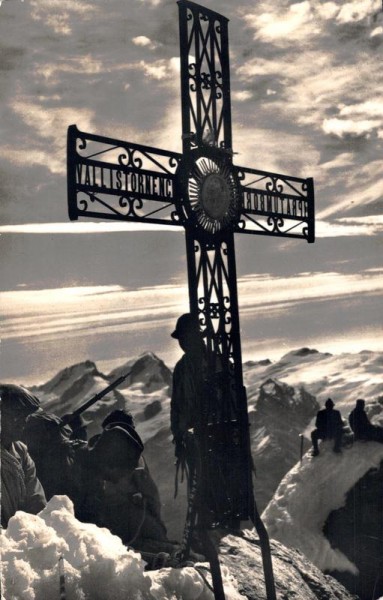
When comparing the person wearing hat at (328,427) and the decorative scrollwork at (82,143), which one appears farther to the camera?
the person wearing hat at (328,427)

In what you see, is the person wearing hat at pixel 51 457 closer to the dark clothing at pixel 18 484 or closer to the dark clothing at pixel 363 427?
the dark clothing at pixel 18 484

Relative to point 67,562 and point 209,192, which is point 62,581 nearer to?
point 67,562

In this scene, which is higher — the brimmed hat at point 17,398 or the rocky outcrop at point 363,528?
the brimmed hat at point 17,398

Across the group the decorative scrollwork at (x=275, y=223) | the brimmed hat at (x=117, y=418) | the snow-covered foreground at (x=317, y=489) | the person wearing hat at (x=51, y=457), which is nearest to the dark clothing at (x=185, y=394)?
the brimmed hat at (x=117, y=418)

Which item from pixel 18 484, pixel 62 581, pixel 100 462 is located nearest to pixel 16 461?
pixel 18 484

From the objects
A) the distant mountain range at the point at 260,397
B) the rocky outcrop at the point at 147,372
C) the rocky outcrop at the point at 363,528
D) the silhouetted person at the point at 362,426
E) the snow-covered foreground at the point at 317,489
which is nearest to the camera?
the distant mountain range at the point at 260,397
